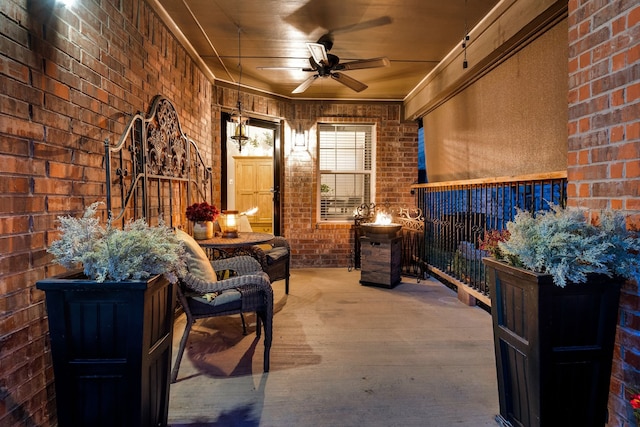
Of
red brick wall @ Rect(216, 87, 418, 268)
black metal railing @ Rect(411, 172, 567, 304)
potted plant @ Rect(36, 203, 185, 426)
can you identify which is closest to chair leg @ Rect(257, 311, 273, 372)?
potted plant @ Rect(36, 203, 185, 426)

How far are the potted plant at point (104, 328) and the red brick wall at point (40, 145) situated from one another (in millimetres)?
208

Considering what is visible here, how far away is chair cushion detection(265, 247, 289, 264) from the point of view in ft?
11.7

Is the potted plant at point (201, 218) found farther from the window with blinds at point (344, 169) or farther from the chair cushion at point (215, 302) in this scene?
the window with blinds at point (344, 169)

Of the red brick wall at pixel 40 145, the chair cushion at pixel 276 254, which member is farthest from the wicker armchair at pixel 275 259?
the red brick wall at pixel 40 145

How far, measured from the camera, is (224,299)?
2.29 metres

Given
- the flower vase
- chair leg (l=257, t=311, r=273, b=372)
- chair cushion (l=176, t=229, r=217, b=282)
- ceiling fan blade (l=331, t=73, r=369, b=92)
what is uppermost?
ceiling fan blade (l=331, t=73, r=369, b=92)

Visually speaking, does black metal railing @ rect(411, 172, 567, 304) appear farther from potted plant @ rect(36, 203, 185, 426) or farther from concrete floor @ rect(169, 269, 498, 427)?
potted plant @ rect(36, 203, 185, 426)

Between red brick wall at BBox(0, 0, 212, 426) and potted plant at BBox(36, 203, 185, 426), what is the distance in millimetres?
208

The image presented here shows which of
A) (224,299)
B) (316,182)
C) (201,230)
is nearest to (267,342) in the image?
(224,299)

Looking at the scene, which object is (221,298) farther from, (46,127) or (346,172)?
(346,172)

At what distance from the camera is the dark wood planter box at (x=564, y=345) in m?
1.40

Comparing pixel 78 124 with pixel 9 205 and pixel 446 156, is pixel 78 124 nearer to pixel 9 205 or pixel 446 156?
pixel 9 205

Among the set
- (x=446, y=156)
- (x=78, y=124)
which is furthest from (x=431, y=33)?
(x=78, y=124)

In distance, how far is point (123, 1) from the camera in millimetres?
2393
